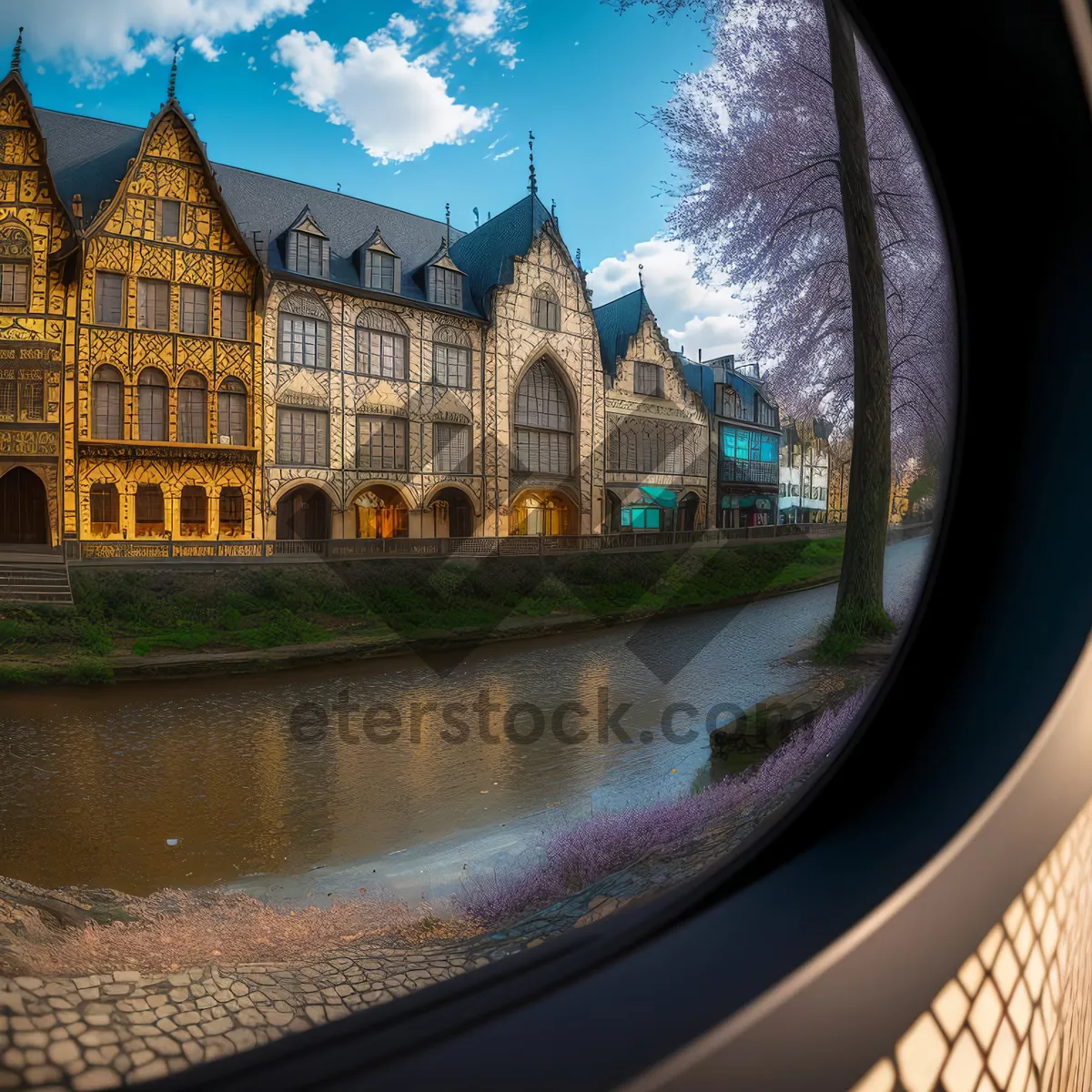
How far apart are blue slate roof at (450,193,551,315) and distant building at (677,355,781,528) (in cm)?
26

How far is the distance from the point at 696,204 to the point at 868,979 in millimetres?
745

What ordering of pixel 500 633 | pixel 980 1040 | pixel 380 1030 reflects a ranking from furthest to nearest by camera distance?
pixel 500 633 → pixel 980 1040 → pixel 380 1030

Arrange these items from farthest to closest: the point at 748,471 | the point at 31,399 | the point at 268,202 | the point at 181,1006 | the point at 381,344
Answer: the point at 748,471
the point at 381,344
the point at 268,202
the point at 31,399
the point at 181,1006

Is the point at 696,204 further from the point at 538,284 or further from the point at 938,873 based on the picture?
the point at 938,873

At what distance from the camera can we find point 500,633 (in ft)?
2.43

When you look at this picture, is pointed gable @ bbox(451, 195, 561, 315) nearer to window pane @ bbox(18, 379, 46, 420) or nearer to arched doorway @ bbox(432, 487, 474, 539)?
arched doorway @ bbox(432, 487, 474, 539)

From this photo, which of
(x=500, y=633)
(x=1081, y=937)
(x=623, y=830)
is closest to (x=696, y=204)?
(x=500, y=633)

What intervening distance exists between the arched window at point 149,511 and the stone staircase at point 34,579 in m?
0.07

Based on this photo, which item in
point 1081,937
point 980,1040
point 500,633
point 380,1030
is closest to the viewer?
point 380,1030

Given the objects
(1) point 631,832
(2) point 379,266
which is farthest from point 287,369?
(1) point 631,832

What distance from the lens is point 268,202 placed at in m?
0.65

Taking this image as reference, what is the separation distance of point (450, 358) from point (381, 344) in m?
0.08

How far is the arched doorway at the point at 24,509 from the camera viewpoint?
0.53m

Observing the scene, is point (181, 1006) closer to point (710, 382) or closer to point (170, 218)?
point (170, 218)
